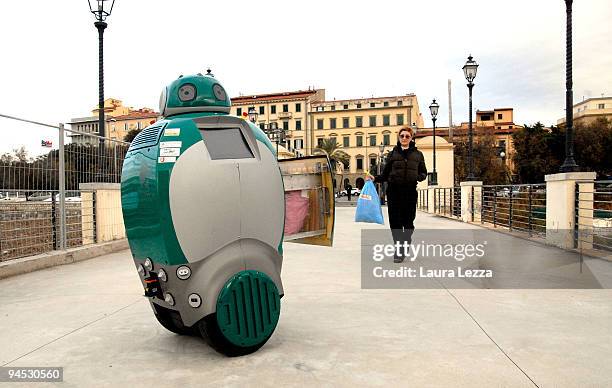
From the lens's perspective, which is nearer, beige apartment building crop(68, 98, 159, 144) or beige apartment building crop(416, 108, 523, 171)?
beige apartment building crop(416, 108, 523, 171)

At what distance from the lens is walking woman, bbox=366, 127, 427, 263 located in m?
6.74

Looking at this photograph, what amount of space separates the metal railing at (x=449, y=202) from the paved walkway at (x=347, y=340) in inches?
568

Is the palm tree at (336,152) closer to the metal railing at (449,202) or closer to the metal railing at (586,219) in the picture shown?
the metal railing at (449,202)

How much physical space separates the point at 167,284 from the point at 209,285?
0.29 m

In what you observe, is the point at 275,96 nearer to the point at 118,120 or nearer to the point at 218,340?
the point at 118,120

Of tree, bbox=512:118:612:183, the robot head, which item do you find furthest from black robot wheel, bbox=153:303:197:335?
tree, bbox=512:118:612:183

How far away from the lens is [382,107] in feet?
261

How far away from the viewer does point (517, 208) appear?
13.9 meters

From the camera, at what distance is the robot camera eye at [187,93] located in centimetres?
334

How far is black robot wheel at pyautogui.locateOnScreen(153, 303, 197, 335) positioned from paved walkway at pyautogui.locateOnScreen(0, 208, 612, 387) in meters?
0.08

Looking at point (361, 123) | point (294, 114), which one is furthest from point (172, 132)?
point (294, 114)

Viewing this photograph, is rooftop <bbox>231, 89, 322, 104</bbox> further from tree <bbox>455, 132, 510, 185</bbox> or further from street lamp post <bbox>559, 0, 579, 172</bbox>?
street lamp post <bbox>559, 0, 579, 172</bbox>

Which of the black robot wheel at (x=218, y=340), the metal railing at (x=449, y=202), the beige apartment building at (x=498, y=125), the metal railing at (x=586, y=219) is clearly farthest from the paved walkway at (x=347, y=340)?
the beige apartment building at (x=498, y=125)

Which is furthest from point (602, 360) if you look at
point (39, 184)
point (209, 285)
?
point (39, 184)
